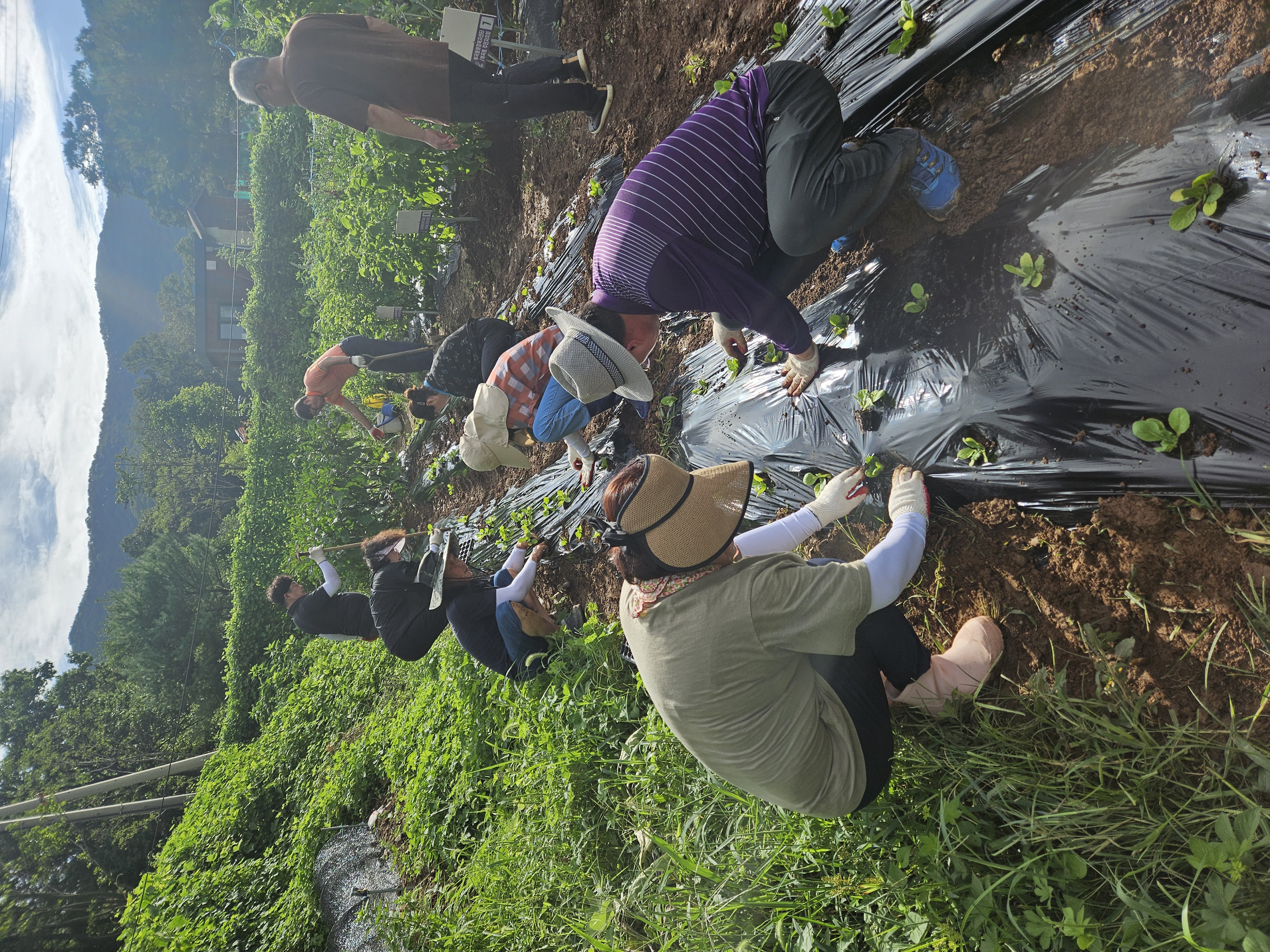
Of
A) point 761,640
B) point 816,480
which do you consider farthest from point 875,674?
point 816,480

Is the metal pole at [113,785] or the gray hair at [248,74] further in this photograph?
the metal pole at [113,785]

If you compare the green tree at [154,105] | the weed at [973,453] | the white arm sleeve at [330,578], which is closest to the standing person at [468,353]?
the white arm sleeve at [330,578]

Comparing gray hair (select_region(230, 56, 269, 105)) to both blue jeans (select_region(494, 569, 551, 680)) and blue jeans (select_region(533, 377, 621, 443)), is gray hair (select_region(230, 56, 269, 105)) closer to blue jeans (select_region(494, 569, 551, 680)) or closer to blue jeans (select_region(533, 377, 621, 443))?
blue jeans (select_region(533, 377, 621, 443))

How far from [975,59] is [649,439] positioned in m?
2.11

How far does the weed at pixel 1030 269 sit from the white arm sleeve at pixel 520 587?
265 centimetres

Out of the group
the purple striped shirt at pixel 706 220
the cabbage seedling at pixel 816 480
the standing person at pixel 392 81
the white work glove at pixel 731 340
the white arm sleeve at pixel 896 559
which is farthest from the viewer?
the standing person at pixel 392 81

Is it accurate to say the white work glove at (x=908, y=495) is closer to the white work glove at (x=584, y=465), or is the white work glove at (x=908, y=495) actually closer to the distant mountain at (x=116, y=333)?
the white work glove at (x=584, y=465)

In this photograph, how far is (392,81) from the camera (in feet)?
11.9

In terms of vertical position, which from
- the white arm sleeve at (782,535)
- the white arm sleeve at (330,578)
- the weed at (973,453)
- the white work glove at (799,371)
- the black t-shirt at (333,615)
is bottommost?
the weed at (973,453)

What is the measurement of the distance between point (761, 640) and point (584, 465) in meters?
2.27

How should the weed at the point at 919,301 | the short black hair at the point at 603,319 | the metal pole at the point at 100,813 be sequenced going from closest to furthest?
the weed at the point at 919,301 < the short black hair at the point at 603,319 < the metal pole at the point at 100,813

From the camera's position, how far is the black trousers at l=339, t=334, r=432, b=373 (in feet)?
17.2

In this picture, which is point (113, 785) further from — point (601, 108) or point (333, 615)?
point (601, 108)

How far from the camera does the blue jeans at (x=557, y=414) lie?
267 centimetres
